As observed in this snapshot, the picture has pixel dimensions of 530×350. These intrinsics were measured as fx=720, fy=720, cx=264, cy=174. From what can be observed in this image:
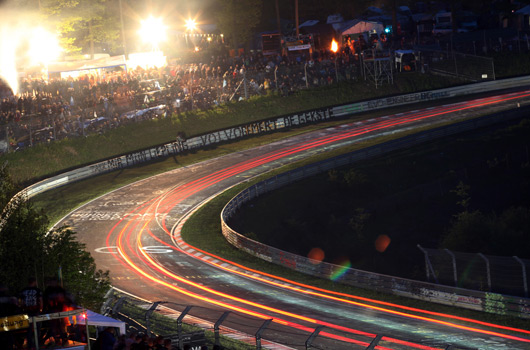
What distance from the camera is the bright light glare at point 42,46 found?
2670 inches

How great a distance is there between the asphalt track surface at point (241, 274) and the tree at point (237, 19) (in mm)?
23131

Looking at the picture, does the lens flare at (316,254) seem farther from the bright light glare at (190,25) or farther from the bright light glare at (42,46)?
the bright light glare at (190,25)

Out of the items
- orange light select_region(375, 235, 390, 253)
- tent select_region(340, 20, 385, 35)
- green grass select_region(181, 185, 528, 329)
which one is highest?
tent select_region(340, 20, 385, 35)

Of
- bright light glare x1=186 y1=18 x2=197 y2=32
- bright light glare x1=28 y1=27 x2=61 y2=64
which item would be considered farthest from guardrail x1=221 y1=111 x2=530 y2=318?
bright light glare x1=186 y1=18 x2=197 y2=32

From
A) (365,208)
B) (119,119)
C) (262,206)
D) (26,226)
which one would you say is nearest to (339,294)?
(26,226)

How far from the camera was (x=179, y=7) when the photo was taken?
10262 centimetres

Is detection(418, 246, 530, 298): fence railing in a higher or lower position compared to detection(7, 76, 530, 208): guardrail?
lower

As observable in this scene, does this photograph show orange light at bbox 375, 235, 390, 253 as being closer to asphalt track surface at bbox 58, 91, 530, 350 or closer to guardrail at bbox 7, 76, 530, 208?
asphalt track surface at bbox 58, 91, 530, 350

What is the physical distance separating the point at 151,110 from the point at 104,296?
112ft

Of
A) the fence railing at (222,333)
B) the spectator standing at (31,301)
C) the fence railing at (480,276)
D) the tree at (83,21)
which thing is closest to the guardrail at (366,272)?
the fence railing at (480,276)

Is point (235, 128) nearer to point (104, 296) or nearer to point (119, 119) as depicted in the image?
point (119, 119)

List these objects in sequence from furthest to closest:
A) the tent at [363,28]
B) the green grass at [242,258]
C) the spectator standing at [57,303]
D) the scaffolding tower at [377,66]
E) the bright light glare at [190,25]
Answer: the bright light glare at [190,25]
the tent at [363,28]
the scaffolding tower at [377,66]
the green grass at [242,258]
the spectator standing at [57,303]

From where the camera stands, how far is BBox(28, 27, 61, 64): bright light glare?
67812 mm

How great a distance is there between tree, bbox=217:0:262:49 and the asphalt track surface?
23.1 meters
